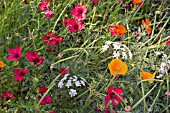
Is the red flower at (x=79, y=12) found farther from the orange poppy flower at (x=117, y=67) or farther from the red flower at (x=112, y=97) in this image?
the red flower at (x=112, y=97)

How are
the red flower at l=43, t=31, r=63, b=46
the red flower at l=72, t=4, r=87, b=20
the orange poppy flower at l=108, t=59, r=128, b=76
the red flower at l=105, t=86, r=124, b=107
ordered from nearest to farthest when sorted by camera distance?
the red flower at l=105, t=86, r=124, b=107
the orange poppy flower at l=108, t=59, r=128, b=76
the red flower at l=43, t=31, r=63, b=46
the red flower at l=72, t=4, r=87, b=20

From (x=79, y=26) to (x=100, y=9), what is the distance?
64 cm

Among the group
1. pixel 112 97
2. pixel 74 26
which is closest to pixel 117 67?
pixel 112 97

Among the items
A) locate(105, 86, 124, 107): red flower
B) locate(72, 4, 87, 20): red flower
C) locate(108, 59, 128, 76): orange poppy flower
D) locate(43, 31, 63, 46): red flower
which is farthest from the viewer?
locate(72, 4, 87, 20): red flower

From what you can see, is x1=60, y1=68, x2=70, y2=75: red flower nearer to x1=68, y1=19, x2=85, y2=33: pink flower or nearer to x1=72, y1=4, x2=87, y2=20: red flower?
x1=68, y1=19, x2=85, y2=33: pink flower

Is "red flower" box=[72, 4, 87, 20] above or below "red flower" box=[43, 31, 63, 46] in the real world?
above

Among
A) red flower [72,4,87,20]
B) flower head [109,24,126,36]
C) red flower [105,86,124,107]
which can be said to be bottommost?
red flower [105,86,124,107]

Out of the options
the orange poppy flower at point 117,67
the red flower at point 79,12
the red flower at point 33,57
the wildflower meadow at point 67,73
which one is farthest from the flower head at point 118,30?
the red flower at point 33,57

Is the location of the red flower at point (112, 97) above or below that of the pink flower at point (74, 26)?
below

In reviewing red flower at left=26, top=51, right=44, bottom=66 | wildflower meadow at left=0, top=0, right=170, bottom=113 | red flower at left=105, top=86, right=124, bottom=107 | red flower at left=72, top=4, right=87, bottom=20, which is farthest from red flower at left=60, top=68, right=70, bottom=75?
red flower at left=72, top=4, right=87, bottom=20

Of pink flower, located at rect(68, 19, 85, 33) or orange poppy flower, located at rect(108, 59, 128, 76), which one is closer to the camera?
orange poppy flower, located at rect(108, 59, 128, 76)

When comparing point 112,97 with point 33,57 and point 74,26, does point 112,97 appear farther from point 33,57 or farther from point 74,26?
point 74,26

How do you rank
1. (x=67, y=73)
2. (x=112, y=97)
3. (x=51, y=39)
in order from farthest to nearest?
1. (x=51, y=39)
2. (x=67, y=73)
3. (x=112, y=97)

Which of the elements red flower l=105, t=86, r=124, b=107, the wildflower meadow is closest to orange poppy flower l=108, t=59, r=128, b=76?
the wildflower meadow
